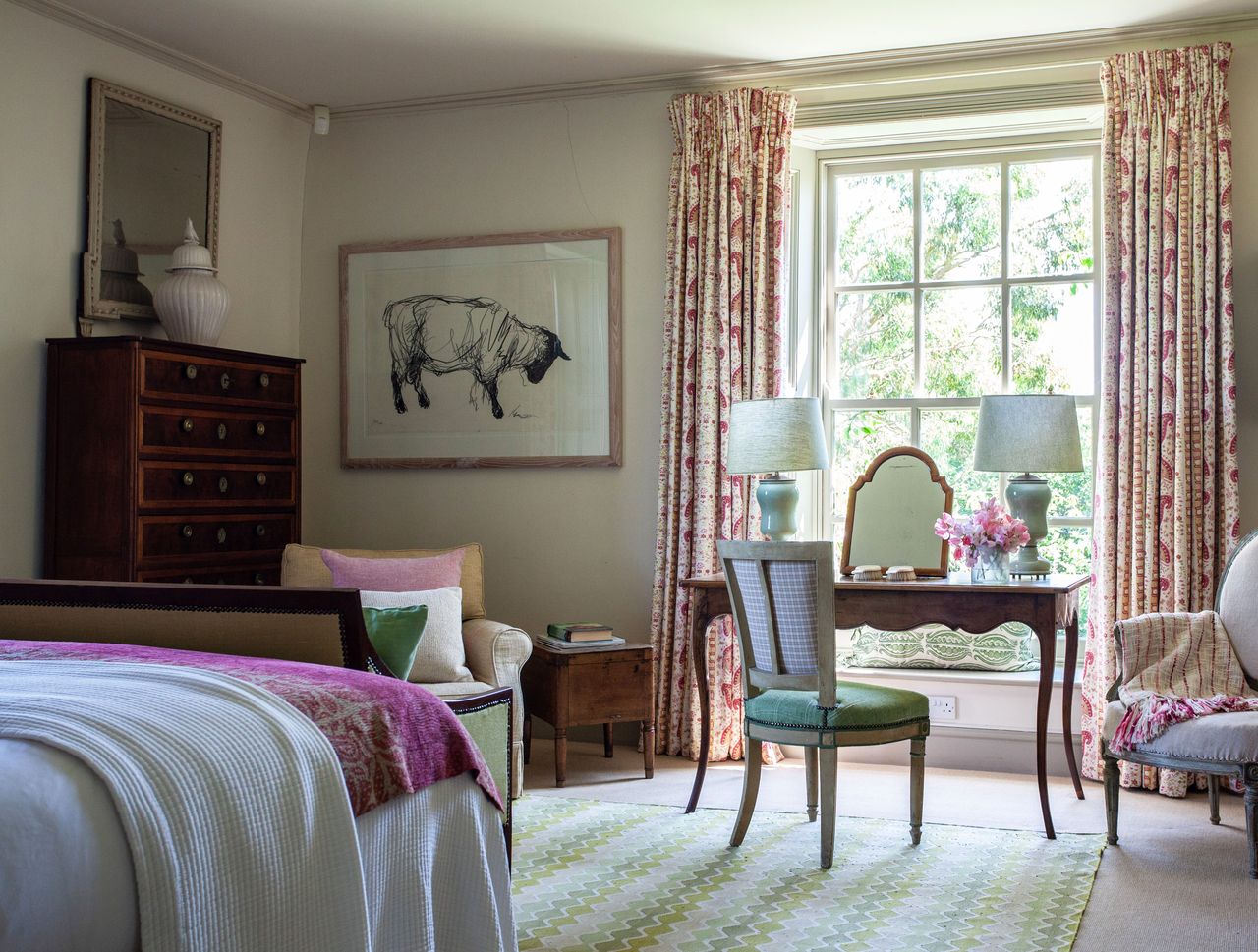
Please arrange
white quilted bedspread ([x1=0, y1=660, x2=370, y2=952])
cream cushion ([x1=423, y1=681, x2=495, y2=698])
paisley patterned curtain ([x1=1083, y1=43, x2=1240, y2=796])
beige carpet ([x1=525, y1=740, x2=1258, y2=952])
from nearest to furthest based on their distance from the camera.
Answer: white quilted bedspread ([x1=0, y1=660, x2=370, y2=952]), beige carpet ([x1=525, y1=740, x2=1258, y2=952]), cream cushion ([x1=423, y1=681, x2=495, y2=698]), paisley patterned curtain ([x1=1083, y1=43, x2=1240, y2=796])

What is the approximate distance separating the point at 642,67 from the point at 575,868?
123 inches

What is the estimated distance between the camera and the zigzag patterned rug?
2.88m

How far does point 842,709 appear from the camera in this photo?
3451 millimetres

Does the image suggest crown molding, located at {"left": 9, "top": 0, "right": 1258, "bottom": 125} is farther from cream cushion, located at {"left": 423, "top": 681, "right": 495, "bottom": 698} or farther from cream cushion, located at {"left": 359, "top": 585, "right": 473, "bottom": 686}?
cream cushion, located at {"left": 423, "top": 681, "right": 495, "bottom": 698}

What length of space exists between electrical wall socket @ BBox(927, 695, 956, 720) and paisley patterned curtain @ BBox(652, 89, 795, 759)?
75 cm

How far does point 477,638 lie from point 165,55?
100 inches

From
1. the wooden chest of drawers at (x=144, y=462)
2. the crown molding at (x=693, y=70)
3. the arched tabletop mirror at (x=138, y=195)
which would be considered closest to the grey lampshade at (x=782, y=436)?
the crown molding at (x=693, y=70)

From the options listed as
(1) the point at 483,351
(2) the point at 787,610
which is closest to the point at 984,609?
(2) the point at 787,610

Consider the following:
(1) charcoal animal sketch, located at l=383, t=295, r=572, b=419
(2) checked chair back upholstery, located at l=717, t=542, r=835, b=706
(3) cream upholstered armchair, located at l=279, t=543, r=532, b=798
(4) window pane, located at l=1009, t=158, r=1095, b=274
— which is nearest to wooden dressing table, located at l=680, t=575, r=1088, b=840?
(2) checked chair back upholstery, located at l=717, t=542, r=835, b=706

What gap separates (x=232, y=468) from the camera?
4617mm

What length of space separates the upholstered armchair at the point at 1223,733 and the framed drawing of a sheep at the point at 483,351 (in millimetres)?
2250

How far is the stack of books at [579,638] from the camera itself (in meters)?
4.59

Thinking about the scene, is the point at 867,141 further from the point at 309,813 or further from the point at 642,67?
the point at 309,813

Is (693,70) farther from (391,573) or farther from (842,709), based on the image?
(842,709)
